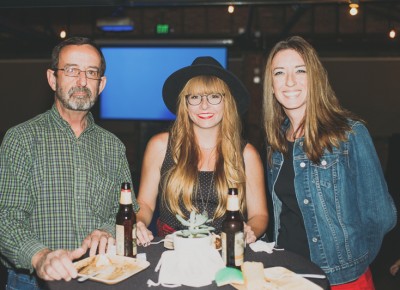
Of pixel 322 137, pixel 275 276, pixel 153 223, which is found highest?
pixel 322 137

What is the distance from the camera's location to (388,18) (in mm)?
9250

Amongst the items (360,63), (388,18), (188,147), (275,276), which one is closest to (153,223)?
(188,147)

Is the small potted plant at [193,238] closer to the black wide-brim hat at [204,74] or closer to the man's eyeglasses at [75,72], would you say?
the man's eyeglasses at [75,72]

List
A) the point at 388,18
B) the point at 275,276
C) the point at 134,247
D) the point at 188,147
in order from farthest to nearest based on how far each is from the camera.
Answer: the point at 388,18 < the point at 188,147 < the point at 134,247 < the point at 275,276

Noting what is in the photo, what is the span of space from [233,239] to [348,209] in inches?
25.3


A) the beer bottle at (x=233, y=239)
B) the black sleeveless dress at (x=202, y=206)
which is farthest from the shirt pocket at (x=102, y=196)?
the beer bottle at (x=233, y=239)

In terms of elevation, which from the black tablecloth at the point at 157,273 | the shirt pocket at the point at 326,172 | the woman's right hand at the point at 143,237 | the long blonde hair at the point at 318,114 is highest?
the long blonde hair at the point at 318,114

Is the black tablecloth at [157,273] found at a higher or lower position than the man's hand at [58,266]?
lower

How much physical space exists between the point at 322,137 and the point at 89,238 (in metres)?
1.13

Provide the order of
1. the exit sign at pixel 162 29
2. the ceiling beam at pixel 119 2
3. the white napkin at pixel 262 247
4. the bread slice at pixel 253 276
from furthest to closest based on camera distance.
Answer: the exit sign at pixel 162 29 < the ceiling beam at pixel 119 2 < the white napkin at pixel 262 247 < the bread slice at pixel 253 276

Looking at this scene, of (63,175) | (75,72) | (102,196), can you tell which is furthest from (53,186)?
(75,72)

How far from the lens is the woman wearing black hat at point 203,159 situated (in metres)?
2.36

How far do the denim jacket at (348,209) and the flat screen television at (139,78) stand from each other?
212 inches

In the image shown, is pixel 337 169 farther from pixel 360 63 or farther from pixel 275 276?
pixel 360 63
